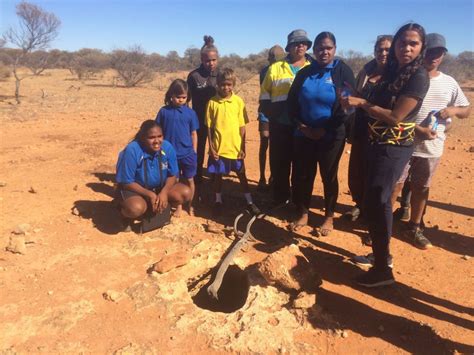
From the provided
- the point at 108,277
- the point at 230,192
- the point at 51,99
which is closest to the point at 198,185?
the point at 230,192

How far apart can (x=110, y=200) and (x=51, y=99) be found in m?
9.54

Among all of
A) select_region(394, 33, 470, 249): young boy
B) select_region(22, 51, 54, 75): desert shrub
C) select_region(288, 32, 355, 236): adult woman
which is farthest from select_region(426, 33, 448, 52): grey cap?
select_region(22, 51, 54, 75): desert shrub

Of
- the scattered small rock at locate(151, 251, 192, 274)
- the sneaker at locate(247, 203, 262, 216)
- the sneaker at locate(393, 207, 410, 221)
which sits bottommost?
the scattered small rock at locate(151, 251, 192, 274)

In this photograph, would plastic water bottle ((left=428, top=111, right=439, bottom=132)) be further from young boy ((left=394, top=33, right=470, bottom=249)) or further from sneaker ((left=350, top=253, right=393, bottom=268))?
sneaker ((left=350, top=253, right=393, bottom=268))

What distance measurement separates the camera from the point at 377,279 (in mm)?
3113

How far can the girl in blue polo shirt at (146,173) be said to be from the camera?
147 inches

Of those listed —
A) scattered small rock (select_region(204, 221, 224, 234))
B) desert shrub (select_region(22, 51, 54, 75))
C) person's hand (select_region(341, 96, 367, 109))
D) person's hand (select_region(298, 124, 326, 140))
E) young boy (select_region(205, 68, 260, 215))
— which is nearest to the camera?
person's hand (select_region(341, 96, 367, 109))

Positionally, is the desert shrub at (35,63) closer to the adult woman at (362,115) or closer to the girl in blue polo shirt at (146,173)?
the girl in blue polo shirt at (146,173)

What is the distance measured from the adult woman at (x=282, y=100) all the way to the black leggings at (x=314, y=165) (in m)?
0.35

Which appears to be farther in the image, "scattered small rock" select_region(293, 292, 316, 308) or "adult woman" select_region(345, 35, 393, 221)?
"adult woman" select_region(345, 35, 393, 221)

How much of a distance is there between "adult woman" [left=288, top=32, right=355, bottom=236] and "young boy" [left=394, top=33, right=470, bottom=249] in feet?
2.15

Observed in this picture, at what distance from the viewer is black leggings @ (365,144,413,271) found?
2.79 meters

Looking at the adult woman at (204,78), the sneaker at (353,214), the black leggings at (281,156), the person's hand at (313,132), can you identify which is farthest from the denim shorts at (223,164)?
the sneaker at (353,214)

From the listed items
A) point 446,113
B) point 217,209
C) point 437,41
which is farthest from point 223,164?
point 437,41
